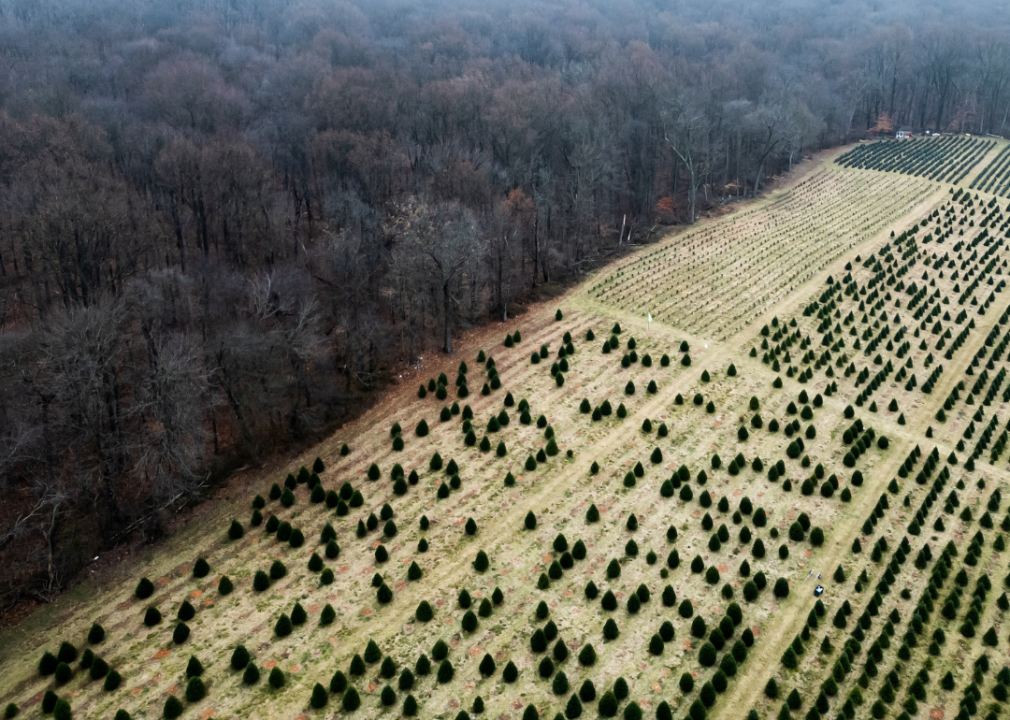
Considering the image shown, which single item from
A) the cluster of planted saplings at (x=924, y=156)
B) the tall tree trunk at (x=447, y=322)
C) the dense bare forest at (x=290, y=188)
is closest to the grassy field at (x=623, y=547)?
the tall tree trunk at (x=447, y=322)

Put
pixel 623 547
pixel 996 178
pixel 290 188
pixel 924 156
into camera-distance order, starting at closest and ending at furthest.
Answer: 1. pixel 623 547
2. pixel 290 188
3. pixel 996 178
4. pixel 924 156

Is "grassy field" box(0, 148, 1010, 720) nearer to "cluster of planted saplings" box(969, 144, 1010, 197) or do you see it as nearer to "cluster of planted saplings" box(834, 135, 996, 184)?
"cluster of planted saplings" box(969, 144, 1010, 197)

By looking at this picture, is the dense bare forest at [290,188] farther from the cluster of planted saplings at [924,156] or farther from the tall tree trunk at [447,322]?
the cluster of planted saplings at [924,156]

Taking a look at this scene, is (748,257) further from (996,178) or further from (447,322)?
(996,178)

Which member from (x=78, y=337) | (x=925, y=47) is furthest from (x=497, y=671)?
(x=925, y=47)

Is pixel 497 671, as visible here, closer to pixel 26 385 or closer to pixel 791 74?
pixel 26 385

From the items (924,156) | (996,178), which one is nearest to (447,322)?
(996,178)
